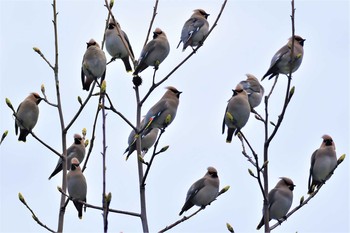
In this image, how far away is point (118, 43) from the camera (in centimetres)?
824

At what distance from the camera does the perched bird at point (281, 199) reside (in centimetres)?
805

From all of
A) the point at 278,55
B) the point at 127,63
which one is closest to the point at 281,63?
the point at 278,55

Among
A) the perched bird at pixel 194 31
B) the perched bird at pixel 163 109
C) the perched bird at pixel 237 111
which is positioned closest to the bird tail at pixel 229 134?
the perched bird at pixel 237 111

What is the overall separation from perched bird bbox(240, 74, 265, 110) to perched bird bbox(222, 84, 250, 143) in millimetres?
1059

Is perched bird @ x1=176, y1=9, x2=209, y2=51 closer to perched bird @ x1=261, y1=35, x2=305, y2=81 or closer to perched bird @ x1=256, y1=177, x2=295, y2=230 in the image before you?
perched bird @ x1=261, y1=35, x2=305, y2=81

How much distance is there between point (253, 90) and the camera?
29.2 ft

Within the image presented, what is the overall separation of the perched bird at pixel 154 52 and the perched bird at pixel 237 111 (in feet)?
2.62

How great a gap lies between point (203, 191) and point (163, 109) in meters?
1.01

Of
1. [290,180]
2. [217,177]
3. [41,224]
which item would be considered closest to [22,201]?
[41,224]

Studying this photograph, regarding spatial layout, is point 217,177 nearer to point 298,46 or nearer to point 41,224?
point 298,46

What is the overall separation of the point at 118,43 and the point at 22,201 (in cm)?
336

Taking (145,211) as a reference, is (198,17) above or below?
above

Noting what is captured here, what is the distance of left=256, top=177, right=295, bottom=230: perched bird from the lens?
8.05 metres

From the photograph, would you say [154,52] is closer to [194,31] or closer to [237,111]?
[237,111]
